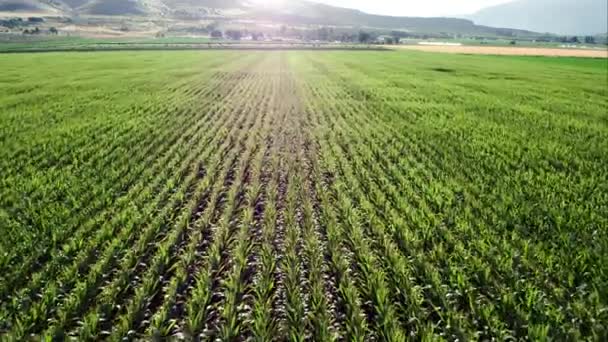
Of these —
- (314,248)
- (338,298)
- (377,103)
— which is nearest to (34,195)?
(314,248)

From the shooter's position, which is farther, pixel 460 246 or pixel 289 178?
pixel 289 178

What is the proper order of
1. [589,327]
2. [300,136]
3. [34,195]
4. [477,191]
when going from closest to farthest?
1. [589,327]
2. [34,195]
3. [477,191]
4. [300,136]

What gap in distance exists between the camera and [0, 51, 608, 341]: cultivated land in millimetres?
5371

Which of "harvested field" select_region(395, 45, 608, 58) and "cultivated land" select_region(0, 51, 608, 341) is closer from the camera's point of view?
"cultivated land" select_region(0, 51, 608, 341)

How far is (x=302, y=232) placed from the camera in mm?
7738

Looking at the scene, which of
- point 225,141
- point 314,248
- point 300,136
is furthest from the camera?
point 300,136

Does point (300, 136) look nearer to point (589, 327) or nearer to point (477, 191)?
point (477, 191)

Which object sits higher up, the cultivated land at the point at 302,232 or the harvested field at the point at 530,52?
the harvested field at the point at 530,52

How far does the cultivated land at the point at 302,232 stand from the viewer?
5.37 meters

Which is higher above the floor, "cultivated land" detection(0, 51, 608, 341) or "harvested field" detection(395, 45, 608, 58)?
"harvested field" detection(395, 45, 608, 58)

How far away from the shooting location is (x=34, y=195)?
923 centimetres

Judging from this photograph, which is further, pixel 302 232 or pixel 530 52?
pixel 530 52

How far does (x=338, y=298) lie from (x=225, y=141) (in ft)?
32.8

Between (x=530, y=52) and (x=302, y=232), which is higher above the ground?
(x=530, y=52)
